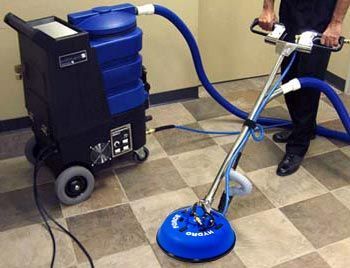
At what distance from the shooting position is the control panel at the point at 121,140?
6.71ft

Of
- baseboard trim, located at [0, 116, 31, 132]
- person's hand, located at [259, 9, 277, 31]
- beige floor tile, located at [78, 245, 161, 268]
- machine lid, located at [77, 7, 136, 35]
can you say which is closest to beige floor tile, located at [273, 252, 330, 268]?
beige floor tile, located at [78, 245, 161, 268]

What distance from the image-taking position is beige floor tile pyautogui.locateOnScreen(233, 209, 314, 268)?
1734 millimetres

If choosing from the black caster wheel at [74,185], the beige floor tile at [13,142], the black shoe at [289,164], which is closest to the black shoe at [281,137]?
the black shoe at [289,164]

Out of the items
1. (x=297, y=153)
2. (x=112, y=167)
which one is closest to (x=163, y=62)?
(x=112, y=167)

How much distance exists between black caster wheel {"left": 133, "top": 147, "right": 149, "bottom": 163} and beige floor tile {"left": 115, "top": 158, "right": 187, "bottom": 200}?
0.09 ft

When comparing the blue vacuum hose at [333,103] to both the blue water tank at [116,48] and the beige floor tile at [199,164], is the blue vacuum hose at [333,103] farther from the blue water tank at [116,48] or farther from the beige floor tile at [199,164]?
the blue water tank at [116,48]

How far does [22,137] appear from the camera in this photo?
252 cm

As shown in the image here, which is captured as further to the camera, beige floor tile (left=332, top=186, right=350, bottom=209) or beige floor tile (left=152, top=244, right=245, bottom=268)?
beige floor tile (left=332, top=186, right=350, bottom=209)

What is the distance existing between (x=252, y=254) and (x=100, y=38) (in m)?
1.00

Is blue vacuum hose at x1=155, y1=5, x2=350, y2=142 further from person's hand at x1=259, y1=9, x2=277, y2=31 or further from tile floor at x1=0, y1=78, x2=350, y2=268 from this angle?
person's hand at x1=259, y1=9, x2=277, y2=31

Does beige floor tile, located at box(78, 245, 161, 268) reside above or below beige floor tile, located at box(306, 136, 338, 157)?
below

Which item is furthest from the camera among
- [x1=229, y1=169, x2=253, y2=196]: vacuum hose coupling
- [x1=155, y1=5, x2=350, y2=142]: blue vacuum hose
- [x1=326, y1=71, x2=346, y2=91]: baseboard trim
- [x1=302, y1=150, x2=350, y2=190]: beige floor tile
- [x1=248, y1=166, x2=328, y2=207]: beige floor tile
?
[x1=326, y1=71, x2=346, y2=91]: baseboard trim

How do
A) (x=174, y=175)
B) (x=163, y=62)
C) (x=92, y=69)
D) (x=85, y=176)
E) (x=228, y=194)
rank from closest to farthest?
(x=228, y=194)
(x=92, y=69)
(x=85, y=176)
(x=174, y=175)
(x=163, y=62)

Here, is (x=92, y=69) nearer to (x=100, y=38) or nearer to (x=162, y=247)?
(x=100, y=38)
